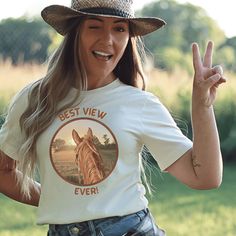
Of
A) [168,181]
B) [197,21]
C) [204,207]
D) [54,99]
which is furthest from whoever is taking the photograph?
[197,21]

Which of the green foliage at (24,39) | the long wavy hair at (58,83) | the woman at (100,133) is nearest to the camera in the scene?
the woman at (100,133)

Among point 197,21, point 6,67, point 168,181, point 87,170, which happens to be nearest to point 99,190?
point 87,170

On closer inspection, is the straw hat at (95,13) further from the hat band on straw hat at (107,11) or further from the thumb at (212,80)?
the thumb at (212,80)

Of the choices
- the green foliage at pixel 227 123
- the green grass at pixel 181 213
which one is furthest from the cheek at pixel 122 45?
the green foliage at pixel 227 123

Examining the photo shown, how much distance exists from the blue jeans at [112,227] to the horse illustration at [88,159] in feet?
0.34

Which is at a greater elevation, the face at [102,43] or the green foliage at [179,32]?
the face at [102,43]

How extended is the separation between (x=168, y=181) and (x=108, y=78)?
5.57 meters

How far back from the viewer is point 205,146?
184 cm

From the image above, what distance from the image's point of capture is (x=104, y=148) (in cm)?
192

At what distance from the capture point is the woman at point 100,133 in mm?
1879

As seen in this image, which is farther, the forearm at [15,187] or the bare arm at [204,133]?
the forearm at [15,187]

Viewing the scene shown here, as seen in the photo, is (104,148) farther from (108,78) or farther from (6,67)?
(6,67)

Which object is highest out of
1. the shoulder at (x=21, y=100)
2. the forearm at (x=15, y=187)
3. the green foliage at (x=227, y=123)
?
the shoulder at (x=21, y=100)

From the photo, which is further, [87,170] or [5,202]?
[5,202]
